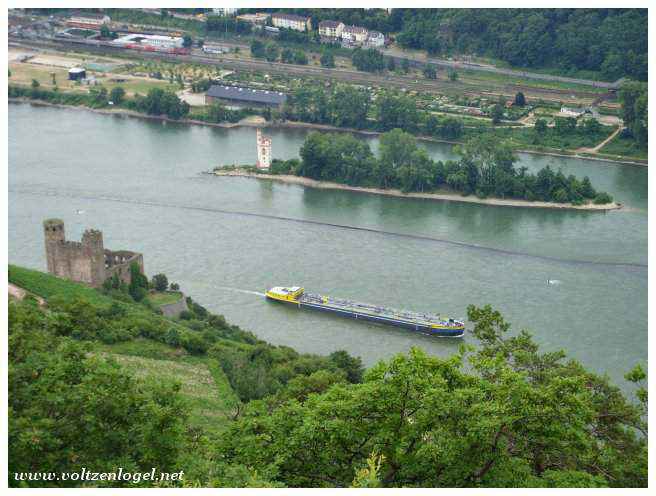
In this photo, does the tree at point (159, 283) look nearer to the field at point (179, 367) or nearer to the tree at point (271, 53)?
the field at point (179, 367)

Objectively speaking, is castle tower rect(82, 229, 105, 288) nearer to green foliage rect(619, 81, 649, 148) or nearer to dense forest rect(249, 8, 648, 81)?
green foliage rect(619, 81, 649, 148)

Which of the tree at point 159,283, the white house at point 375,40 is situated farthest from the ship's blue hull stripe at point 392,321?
the white house at point 375,40

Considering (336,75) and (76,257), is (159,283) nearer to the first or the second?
(76,257)

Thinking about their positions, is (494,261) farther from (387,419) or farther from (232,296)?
(387,419)

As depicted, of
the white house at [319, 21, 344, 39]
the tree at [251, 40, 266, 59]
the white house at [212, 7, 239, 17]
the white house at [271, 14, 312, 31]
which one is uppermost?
the white house at [212, 7, 239, 17]

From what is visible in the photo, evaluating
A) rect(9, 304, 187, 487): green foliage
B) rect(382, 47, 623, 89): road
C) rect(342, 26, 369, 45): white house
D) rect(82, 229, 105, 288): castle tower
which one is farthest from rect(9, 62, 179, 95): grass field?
rect(9, 304, 187, 487): green foliage
